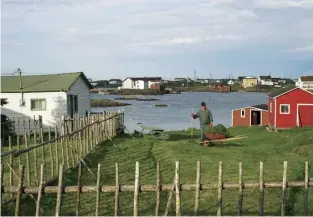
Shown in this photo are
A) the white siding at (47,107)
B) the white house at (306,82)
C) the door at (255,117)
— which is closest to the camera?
the white siding at (47,107)

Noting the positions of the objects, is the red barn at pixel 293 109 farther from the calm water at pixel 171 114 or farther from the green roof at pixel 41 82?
the green roof at pixel 41 82

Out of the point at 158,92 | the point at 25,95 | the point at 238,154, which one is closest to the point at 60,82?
the point at 25,95

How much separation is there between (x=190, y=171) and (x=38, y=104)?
15706 millimetres

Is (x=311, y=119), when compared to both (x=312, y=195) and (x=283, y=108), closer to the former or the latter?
(x=283, y=108)

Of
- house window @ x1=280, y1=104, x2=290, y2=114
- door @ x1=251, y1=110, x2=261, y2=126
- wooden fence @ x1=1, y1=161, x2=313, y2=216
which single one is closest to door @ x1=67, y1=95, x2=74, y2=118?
house window @ x1=280, y1=104, x2=290, y2=114

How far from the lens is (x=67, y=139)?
44.4 ft

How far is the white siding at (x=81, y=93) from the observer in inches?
1087

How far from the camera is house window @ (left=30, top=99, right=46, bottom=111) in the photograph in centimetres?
2652

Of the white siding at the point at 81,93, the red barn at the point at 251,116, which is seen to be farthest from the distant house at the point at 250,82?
the white siding at the point at 81,93

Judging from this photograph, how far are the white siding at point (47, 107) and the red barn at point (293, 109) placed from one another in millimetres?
17191

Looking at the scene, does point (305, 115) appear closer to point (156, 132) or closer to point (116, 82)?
point (156, 132)

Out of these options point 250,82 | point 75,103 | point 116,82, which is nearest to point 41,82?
point 75,103

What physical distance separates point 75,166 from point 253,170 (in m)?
5.68

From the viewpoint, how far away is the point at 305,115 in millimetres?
34188
